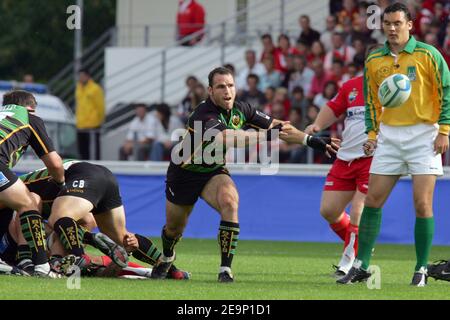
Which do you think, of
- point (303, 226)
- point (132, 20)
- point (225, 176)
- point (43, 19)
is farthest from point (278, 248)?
point (43, 19)

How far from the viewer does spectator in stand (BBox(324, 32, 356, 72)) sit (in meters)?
19.8

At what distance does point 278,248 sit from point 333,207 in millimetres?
3690

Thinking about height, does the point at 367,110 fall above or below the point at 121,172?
above

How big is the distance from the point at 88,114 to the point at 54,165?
1226 centimetres

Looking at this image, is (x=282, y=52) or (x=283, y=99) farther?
(x=282, y=52)

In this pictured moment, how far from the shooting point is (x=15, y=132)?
10000 mm

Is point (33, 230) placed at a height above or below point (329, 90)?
below

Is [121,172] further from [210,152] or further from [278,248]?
[210,152]

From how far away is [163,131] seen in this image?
66.3 feet

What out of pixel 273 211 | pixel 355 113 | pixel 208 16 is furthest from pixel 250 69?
pixel 355 113

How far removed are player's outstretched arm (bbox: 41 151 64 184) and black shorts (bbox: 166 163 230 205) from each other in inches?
38.8

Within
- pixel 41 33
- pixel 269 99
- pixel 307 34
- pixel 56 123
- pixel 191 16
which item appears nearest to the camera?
pixel 269 99

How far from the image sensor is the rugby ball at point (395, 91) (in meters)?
9.12

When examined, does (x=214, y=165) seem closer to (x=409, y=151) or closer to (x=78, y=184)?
(x=78, y=184)
